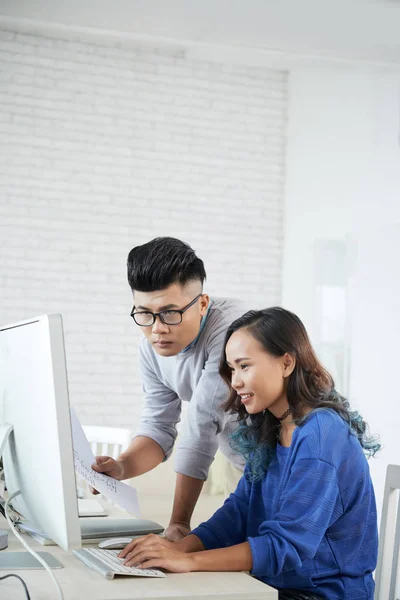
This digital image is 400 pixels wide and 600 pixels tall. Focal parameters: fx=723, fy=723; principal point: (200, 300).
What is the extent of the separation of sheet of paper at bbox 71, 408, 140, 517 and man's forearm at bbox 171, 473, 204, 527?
0.20 meters

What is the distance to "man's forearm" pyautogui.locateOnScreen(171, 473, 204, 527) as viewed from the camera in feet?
5.36

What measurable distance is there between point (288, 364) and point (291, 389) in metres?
0.05

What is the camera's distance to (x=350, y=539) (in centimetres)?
133

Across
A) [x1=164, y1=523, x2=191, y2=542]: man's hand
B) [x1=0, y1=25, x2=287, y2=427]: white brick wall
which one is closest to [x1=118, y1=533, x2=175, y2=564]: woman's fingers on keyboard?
[x1=164, y1=523, x2=191, y2=542]: man's hand

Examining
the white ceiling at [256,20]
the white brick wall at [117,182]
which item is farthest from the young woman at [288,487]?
the white brick wall at [117,182]

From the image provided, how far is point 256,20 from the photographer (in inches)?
143

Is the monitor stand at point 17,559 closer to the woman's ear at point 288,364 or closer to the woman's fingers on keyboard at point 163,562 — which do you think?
the woman's fingers on keyboard at point 163,562

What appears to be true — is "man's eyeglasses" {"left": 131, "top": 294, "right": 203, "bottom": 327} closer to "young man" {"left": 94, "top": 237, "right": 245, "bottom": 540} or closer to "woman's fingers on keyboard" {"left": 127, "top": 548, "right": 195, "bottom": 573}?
"young man" {"left": 94, "top": 237, "right": 245, "bottom": 540}

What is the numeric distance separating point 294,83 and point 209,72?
2.05 ft

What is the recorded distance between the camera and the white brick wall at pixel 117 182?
15.4 ft

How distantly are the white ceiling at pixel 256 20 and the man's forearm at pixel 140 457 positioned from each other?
2384 mm

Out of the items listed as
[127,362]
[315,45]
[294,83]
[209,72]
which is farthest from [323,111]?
[127,362]

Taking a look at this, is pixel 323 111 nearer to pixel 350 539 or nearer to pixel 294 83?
pixel 294 83

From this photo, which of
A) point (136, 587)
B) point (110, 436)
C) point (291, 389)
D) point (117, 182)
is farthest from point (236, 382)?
point (117, 182)
